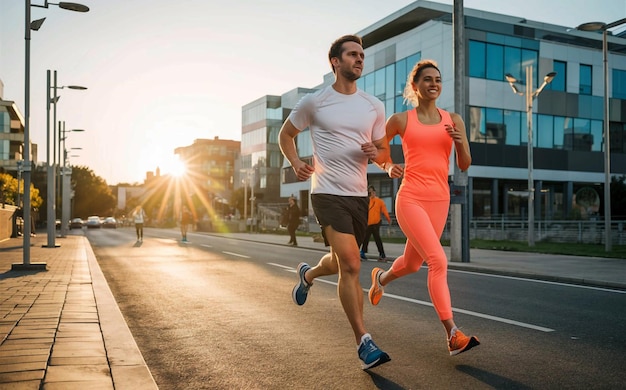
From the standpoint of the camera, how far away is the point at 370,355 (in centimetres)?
409

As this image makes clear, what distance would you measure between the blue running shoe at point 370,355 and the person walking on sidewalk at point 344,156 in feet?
0.28

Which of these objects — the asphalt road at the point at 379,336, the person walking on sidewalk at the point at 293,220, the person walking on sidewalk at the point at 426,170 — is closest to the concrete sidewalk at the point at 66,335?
the asphalt road at the point at 379,336

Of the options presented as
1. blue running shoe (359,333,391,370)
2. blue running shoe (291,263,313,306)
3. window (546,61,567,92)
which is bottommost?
blue running shoe (359,333,391,370)

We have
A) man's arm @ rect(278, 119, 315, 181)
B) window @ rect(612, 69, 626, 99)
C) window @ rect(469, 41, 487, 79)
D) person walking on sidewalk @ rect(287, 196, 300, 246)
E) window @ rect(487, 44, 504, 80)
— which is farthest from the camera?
window @ rect(612, 69, 626, 99)

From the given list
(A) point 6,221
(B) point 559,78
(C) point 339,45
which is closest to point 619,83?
(B) point 559,78

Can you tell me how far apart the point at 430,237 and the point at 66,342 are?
2.82m

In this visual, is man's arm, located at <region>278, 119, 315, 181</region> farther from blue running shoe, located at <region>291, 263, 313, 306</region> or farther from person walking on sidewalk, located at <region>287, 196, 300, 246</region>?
person walking on sidewalk, located at <region>287, 196, 300, 246</region>

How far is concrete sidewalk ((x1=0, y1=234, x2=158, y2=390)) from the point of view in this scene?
Result: 366 cm

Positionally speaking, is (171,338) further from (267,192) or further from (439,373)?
(267,192)

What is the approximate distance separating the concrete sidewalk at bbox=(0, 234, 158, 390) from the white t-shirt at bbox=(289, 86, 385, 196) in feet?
5.81

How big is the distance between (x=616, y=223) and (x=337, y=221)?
77.2 feet

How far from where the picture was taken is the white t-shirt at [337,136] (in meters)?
4.44

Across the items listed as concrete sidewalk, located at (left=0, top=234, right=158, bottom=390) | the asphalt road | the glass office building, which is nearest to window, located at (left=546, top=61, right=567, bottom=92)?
the glass office building

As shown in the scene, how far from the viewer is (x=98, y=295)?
25.0 feet
